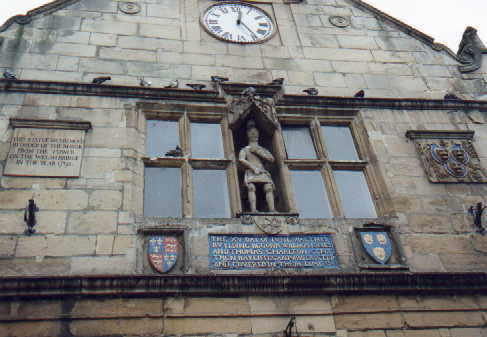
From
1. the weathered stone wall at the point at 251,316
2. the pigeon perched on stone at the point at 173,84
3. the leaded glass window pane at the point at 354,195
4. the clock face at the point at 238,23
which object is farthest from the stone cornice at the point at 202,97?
the weathered stone wall at the point at 251,316

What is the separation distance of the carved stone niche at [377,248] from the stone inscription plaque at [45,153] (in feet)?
11.6

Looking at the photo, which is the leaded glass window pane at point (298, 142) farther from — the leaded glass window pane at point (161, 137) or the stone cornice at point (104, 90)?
the leaded glass window pane at point (161, 137)

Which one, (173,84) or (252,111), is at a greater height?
(173,84)

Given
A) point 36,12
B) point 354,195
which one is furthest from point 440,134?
point 36,12

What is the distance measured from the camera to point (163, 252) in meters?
5.83

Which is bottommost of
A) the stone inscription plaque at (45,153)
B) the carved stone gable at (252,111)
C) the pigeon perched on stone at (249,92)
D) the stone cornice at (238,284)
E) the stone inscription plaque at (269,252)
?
the stone cornice at (238,284)

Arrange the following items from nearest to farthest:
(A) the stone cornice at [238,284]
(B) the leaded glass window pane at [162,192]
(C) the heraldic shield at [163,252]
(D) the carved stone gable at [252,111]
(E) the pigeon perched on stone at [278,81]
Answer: (A) the stone cornice at [238,284]
(C) the heraldic shield at [163,252]
(B) the leaded glass window pane at [162,192]
(D) the carved stone gable at [252,111]
(E) the pigeon perched on stone at [278,81]

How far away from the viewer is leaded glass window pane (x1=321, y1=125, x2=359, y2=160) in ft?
25.3

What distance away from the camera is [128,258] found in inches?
226

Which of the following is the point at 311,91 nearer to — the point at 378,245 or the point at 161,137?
the point at 161,137

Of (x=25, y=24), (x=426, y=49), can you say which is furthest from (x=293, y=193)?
(x=25, y=24)

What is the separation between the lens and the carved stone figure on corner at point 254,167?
6.67m

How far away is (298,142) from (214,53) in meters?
2.16

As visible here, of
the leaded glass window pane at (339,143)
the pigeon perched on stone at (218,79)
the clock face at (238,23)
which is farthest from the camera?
the clock face at (238,23)
